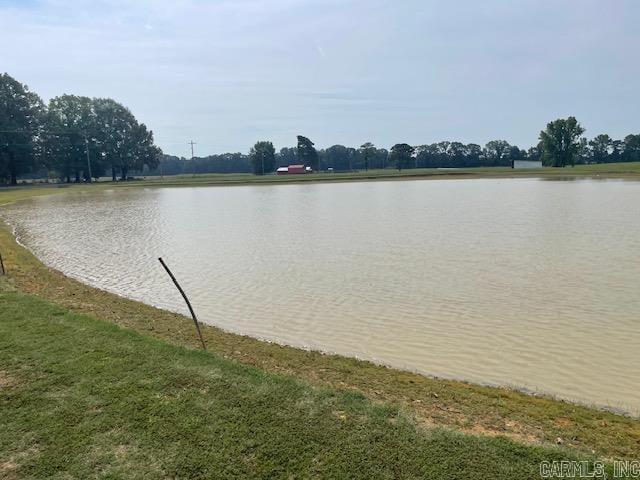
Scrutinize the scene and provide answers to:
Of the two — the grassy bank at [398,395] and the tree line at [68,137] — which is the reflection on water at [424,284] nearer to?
the grassy bank at [398,395]

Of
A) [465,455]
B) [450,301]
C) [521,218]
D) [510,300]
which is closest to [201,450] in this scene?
[465,455]

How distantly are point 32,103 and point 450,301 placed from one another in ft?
313

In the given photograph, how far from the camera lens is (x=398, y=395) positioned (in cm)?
555

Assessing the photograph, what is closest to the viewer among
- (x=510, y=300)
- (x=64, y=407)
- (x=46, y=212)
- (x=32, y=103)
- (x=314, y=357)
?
(x=64, y=407)

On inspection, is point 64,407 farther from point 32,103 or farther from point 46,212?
point 32,103

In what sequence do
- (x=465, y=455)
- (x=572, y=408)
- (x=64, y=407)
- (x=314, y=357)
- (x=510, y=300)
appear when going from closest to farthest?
(x=465, y=455) < (x=64, y=407) < (x=572, y=408) < (x=314, y=357) < (x=510, y=300)

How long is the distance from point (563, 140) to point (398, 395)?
116 metres

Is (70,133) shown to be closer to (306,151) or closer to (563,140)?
(306,151)

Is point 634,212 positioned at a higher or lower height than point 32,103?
lower

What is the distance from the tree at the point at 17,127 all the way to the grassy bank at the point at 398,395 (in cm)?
8262

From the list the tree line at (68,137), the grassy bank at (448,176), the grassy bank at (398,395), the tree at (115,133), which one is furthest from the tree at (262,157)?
the grassy bank at (398,395)

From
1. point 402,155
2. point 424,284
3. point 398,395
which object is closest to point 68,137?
point 402,155

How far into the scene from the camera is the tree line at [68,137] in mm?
79125

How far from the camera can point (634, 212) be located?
23.9m
